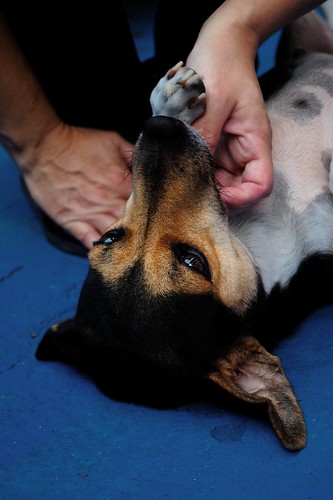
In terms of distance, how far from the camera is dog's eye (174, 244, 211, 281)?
2.15m

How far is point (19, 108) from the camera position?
3145 mm

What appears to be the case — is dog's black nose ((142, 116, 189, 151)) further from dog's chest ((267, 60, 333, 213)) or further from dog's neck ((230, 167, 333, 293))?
dog's chest ((267, 60, 333, 213))

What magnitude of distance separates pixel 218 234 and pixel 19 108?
4.68 feet

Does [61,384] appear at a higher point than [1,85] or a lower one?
lower

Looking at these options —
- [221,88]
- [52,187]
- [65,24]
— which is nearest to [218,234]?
[221,88]

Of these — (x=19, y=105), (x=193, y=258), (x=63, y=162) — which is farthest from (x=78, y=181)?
(x=193, y=258)

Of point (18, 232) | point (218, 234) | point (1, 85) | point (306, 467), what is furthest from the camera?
point (18, 232)

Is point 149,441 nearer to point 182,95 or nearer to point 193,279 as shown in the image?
point 193,279

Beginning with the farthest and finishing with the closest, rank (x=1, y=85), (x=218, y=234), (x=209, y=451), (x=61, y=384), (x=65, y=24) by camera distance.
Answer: (x=65, y=24)
(x=1, y=85)
(x=61, y=384)
(x=218, y=234)
(x=209, y=451)

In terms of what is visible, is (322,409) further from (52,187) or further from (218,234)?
(52,187)

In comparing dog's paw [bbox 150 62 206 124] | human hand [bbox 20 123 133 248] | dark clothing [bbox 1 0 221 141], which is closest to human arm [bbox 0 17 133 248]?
human hand [bbox 20 123 133 248]

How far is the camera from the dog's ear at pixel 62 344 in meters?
2.32

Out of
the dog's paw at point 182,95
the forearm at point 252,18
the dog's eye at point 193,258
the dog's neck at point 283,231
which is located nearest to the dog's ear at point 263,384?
the dog's eye at point 193,258

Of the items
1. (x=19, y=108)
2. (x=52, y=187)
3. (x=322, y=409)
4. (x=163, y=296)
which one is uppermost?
(x=19, y=108)
